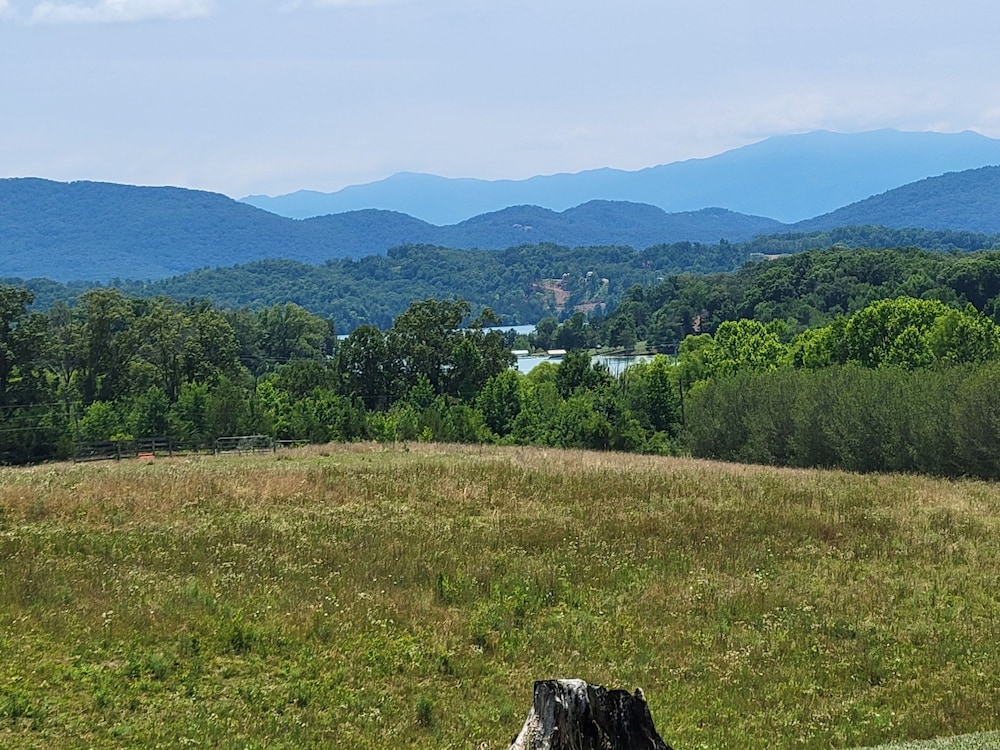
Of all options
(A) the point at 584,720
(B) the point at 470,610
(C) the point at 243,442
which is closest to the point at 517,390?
(C) the point at 243,442

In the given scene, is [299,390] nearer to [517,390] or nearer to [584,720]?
[517,390]

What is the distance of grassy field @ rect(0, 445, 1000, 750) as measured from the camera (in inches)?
544

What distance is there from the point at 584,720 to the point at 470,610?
10895 mm

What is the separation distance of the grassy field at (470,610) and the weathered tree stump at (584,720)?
13.2 feet

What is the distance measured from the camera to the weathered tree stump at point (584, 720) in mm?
7727

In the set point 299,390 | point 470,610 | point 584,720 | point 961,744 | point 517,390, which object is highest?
point 584,720

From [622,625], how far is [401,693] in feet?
15.5

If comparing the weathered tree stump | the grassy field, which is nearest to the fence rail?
the grassy field

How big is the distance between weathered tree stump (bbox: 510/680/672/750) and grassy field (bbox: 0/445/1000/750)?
403 cm

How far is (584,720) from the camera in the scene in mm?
7941

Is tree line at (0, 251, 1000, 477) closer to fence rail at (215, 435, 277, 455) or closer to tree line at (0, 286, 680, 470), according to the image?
tree line at (0, 286, 680, 470)

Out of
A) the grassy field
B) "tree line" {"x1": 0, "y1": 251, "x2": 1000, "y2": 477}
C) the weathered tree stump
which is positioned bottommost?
"tree line" {"x1": 0, "y1": 251, "x2": 1000, "y2": 477}

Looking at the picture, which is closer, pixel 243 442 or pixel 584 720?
pixel 584 720

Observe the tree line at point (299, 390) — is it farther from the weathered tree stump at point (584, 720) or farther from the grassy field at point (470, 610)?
the weathered tree stump at point (584, 720)
